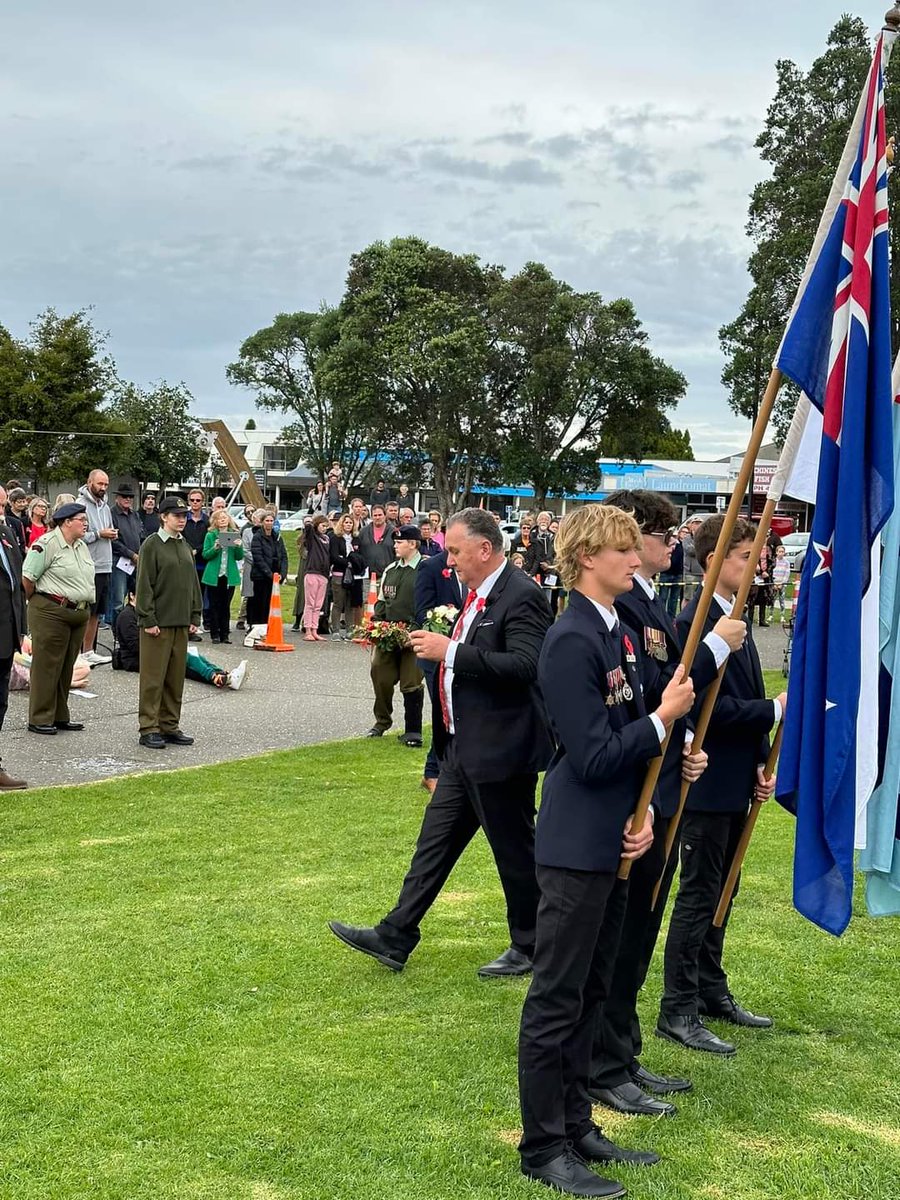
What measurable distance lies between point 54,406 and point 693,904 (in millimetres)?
39098

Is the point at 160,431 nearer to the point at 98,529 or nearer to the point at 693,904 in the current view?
the point at 98,529

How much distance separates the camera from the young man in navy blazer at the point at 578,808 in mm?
3996

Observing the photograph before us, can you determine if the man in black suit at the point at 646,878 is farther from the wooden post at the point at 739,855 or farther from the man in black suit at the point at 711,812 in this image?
the wooden post at the point at 739,855

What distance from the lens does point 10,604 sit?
1051cm

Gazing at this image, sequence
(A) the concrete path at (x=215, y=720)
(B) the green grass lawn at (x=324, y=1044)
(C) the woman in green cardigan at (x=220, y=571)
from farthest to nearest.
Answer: (C) the woman in green cardigan at (x=220, y=571), (A) the concrete path at (x=215, y=720), (B) the green grass lawn at (x=324, y=1044)

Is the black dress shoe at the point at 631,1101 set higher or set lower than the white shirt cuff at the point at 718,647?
lower

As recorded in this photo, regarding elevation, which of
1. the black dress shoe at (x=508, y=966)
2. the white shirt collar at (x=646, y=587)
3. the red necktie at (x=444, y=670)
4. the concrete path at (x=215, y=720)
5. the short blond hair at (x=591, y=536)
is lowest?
the concrete path at (x=215, y=720)

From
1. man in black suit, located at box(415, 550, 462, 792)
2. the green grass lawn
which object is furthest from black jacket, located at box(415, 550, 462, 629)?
the green grass lawn

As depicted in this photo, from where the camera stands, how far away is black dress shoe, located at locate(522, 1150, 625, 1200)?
4016 mm

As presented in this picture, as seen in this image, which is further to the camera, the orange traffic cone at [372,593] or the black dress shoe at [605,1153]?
the orange traffic cone at [372,593]

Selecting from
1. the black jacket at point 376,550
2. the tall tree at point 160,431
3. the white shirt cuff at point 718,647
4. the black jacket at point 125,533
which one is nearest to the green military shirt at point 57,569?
the black jacket at point 125,533

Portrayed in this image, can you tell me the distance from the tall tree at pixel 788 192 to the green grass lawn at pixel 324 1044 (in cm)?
3171

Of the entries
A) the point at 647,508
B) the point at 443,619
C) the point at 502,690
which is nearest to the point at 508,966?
the point at 502,690

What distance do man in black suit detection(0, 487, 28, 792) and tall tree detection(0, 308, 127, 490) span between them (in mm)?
31598
